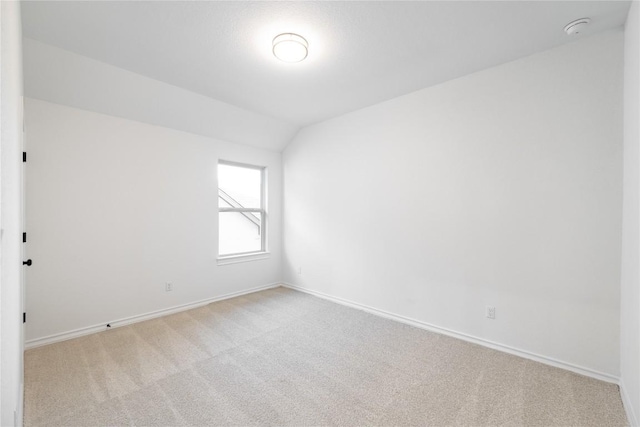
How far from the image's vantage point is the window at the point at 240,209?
4246mm

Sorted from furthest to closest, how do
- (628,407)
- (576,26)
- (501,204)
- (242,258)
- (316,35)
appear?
(242,258) → (501,204) → (316,35) → (576,26) → (628,407)

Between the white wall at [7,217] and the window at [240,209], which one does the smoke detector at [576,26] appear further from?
the window at [240,209]

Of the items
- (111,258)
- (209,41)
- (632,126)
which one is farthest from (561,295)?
(111,258)

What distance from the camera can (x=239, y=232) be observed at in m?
4.53

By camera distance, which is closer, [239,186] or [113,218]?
[113,218]

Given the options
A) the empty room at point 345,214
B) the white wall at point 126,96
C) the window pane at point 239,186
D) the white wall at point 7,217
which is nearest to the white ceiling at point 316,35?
the empty room at point 345,214

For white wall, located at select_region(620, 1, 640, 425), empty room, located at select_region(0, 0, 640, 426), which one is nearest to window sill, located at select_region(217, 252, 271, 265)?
empty room, located at select_region(0, 0, 640, 426)

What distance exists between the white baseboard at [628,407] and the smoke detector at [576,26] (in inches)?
103

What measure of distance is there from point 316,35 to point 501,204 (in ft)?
7.29

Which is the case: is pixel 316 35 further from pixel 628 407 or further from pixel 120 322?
pixel 120 322

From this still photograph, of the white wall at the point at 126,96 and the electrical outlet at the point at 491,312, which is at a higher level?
the white wall at the point at 126,96

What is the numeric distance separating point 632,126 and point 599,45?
816mm

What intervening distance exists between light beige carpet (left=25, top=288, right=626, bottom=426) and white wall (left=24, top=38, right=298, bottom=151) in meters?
2.43

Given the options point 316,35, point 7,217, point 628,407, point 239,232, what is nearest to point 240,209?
point 239,232
